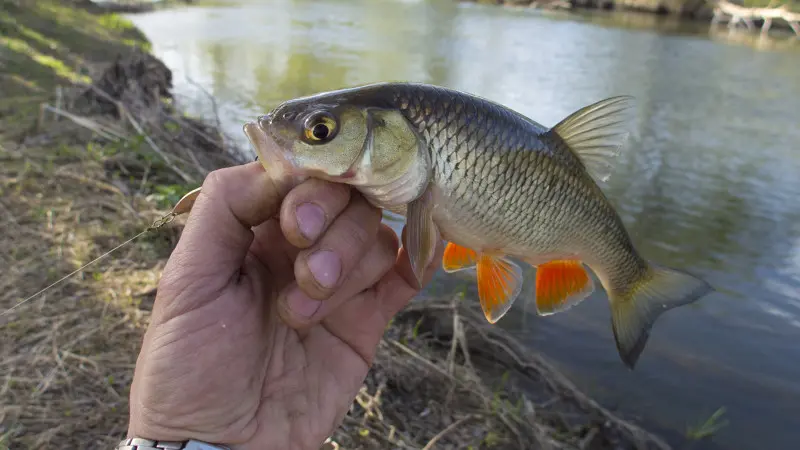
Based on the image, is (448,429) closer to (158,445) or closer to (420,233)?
(420,233)

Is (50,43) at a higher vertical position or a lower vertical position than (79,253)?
higher

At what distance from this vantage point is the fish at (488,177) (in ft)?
5.60

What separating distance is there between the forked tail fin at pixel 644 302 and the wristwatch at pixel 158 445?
1.77m

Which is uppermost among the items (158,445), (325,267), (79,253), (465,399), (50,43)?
(325,267)

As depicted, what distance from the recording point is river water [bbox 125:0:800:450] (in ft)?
14.8

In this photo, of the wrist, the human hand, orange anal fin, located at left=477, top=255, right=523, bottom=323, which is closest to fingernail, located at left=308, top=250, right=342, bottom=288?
the human hand

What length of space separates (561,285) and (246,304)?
4.47ft

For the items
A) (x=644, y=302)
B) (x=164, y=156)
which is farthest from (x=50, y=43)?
(x=644, y=302)

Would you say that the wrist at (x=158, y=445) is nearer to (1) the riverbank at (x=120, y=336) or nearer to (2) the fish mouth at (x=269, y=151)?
(2) the fish mouth at (x=269, y=151)

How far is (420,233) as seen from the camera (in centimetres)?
187

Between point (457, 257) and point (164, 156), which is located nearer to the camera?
point (457, 257)

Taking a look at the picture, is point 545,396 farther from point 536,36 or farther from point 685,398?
point 536,36

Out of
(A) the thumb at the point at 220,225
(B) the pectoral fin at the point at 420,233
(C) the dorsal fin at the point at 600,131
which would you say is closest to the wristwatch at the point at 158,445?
(A) the thumb at the point at 220,225

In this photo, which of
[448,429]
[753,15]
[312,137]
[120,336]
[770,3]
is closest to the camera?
[312,137]
